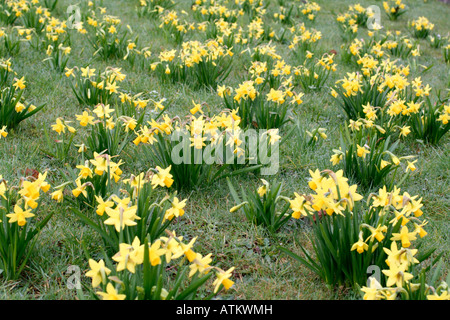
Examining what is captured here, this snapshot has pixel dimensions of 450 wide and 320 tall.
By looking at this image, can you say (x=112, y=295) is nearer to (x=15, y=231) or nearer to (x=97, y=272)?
(x=97, y=272)

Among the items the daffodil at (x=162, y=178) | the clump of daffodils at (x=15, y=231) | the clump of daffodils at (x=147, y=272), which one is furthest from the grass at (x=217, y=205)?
the daffodil at (x=162, y=178)

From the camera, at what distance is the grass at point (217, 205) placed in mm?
1987

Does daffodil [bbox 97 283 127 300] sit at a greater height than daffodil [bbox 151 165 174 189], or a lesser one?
lesser

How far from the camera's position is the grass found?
1.99 meters

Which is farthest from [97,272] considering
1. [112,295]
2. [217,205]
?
[217,205]

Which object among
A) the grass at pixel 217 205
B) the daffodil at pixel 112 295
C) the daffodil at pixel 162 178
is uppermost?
the daffodil at pixel 162 178

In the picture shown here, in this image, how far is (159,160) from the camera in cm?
270

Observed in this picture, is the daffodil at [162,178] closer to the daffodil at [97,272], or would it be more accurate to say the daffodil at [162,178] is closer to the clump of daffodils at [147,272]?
the clump of daffodils at [147,272]

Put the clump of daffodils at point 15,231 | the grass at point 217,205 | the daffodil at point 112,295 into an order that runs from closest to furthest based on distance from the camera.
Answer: the daffodil at point 112,295
the clump of daffodils at point 15,231
the grass at point 217,205

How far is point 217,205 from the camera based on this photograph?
2.58 metres

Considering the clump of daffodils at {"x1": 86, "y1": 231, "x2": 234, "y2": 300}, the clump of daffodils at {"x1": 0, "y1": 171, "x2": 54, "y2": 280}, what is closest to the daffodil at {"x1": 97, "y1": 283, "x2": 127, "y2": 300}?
the clump of daffodils at {"x1": 86, "y1": 231, "x2": 234, "y2": 300}

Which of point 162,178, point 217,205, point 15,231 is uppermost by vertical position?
point 162,178

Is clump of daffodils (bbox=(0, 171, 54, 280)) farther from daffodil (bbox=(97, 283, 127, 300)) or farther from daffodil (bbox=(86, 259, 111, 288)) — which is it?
daffodil (bbox=(97, 283, 127, 300))
